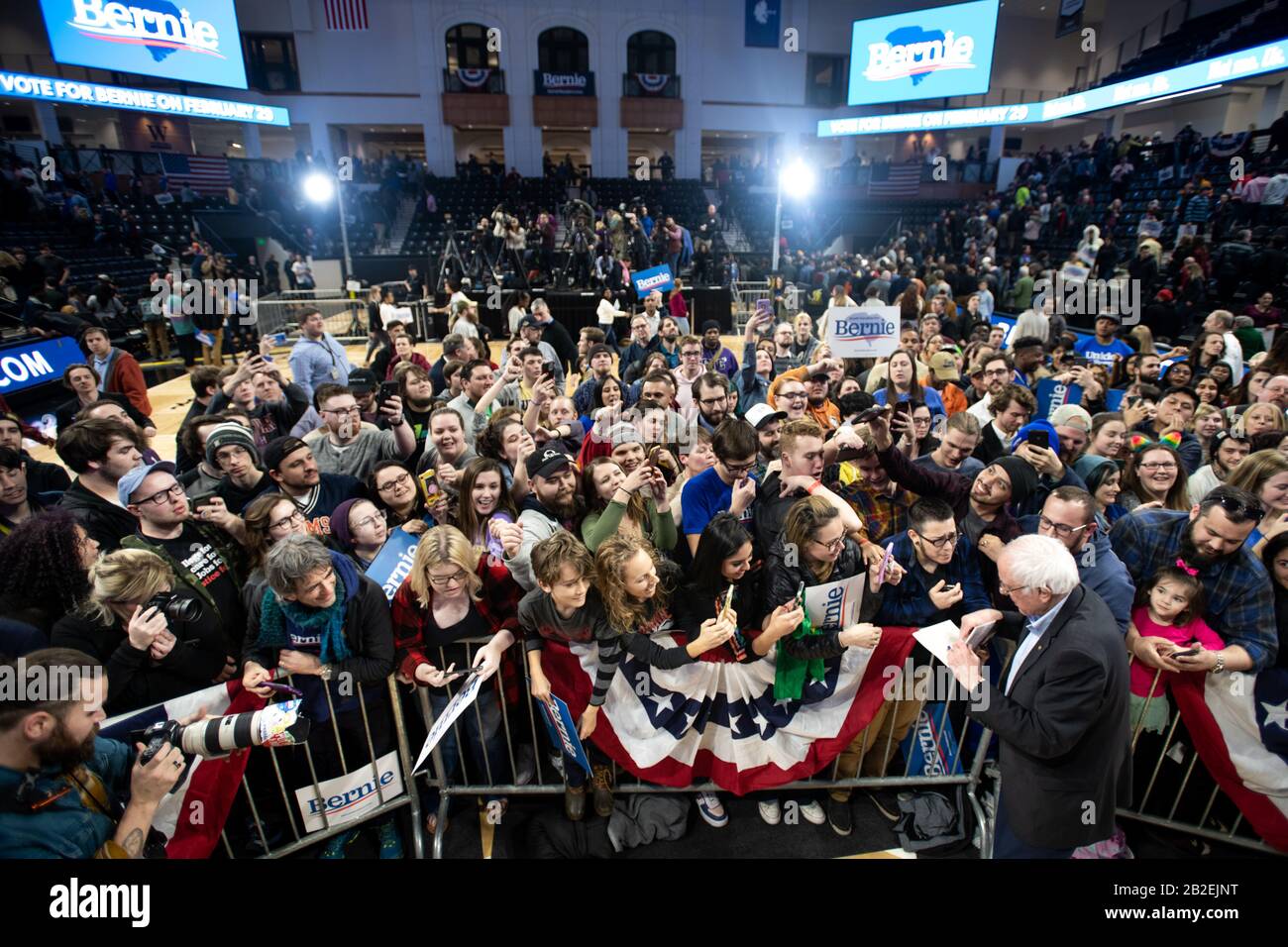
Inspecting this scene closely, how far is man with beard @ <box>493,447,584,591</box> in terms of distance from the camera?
321 cm

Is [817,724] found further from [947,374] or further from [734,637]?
[947,374]

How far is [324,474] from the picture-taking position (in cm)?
392

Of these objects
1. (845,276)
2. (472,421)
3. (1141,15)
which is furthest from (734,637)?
(1141,15)

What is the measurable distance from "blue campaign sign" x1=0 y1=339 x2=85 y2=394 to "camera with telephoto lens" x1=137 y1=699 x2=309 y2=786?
9417mm

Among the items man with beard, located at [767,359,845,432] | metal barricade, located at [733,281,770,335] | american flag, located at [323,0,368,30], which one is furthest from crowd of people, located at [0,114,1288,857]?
american flag, located at [323,0,368,30]

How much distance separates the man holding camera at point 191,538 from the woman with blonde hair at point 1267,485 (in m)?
5.35

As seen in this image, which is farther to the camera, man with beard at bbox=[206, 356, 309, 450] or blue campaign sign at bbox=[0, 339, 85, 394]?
blue campaign sign at bbox=[0, 339, 85, 394]

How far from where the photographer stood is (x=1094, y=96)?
20688mm

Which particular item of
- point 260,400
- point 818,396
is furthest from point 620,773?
point 260,400

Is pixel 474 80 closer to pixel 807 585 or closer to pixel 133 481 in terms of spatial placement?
pixel 133 481

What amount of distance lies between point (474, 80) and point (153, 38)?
34.8 feet

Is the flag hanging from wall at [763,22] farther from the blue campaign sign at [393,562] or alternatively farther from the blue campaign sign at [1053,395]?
the blue campaign sign at [393,562]

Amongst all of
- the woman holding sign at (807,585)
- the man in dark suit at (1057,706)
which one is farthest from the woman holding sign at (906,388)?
the man in dark suit at (1057,706)

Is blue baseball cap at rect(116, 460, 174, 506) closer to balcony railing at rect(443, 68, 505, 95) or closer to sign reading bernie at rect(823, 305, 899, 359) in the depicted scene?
sign reading bernie at rect(823, 305, 899, 359)
